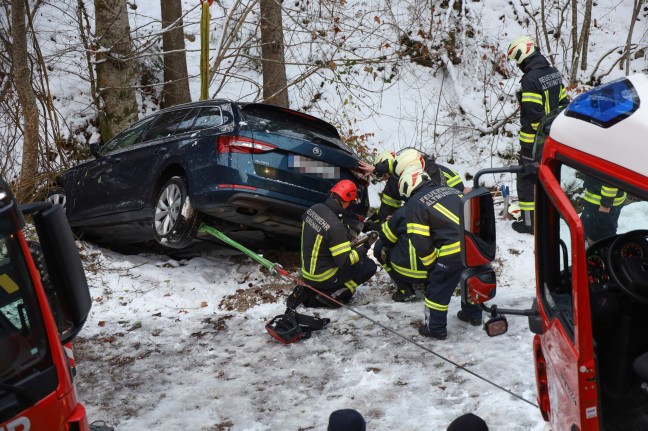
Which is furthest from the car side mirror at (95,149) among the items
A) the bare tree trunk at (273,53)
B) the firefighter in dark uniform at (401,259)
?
the firefighter in dark uniform at (401,259)

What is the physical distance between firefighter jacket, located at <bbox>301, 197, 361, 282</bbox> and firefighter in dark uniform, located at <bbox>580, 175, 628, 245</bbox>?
158 inches

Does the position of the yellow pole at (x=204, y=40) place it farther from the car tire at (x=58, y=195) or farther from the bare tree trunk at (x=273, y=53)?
the car tire at (x=58, y=195)

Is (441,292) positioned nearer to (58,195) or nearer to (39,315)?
(39,315)

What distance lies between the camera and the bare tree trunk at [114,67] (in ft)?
37.0

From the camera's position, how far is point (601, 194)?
2771 millimetres

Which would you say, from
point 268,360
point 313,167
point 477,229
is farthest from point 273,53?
point 477,229

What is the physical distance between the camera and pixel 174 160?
25.4 ft

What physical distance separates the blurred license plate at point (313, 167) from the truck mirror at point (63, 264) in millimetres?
4332

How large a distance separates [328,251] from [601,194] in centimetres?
451

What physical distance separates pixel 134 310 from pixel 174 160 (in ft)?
5.39

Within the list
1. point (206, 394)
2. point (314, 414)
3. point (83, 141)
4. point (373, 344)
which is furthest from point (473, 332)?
point (83, 141)

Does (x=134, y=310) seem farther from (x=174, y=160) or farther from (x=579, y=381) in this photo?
(x=579, y=381)

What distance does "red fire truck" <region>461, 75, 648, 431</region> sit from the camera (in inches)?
96.3

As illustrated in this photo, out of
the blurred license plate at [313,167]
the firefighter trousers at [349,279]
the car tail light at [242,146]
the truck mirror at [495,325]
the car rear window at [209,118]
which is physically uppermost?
the car rear window at [209,118]
